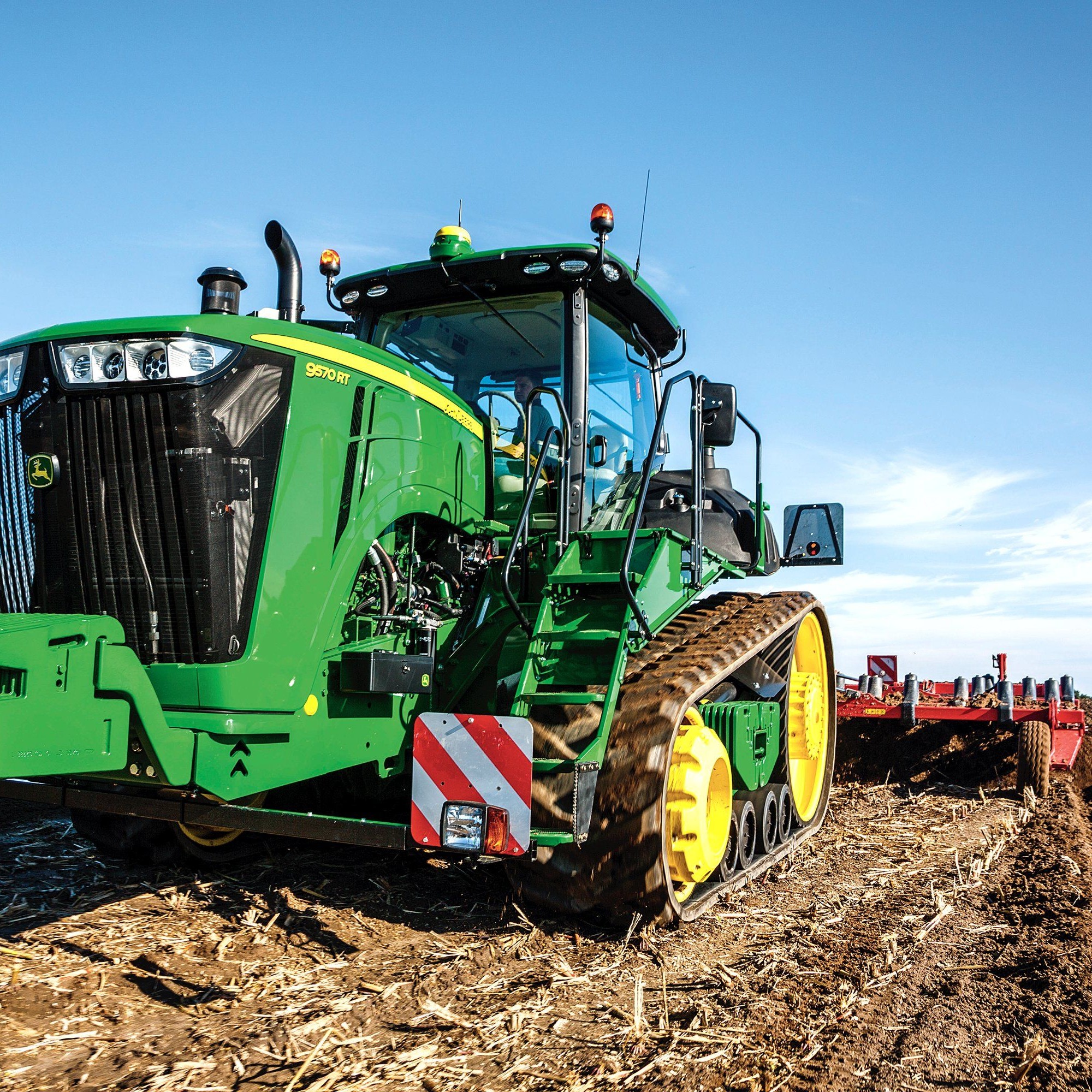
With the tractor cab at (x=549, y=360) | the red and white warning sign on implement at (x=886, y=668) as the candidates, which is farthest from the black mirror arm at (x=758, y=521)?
the red and white warning sign on implement at (x=886, y=668)

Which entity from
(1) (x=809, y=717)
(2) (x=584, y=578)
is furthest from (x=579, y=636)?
(1) (x=809, y=717)

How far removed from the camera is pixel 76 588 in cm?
379

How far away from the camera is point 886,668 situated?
990cm

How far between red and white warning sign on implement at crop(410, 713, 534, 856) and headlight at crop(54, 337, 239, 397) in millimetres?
1497

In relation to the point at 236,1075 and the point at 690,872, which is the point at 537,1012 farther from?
the point at 690,872

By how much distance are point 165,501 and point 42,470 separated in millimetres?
519

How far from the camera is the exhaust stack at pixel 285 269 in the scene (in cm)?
470

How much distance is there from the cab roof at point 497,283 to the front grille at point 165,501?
64.1 inches

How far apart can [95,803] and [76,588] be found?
87 centimetres

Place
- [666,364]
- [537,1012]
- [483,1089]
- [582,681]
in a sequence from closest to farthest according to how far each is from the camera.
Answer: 1. [483,1089]
2. [537,1012]
3. [582,681]
4. [666,364]

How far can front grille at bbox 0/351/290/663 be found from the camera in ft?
12.0

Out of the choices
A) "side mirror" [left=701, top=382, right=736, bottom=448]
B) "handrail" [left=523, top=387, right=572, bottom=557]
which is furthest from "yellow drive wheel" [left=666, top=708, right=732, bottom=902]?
"side mirror" [left=701, top=382, right=736, bottom=448]

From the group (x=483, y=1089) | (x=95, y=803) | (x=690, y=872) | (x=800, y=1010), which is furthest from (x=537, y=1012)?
(x=95, y=803)

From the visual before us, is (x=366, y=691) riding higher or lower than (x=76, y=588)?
lower
